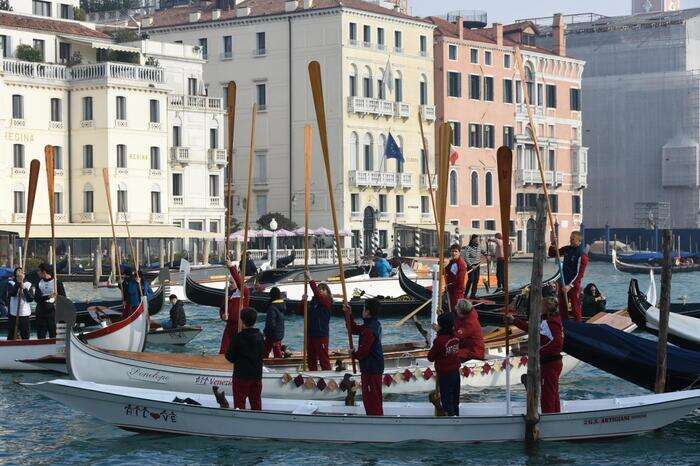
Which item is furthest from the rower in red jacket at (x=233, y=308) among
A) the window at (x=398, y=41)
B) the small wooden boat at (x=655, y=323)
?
the window at (x=398, y=41)

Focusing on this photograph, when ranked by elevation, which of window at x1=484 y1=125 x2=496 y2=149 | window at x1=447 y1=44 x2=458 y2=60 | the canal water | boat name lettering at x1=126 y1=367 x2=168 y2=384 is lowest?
the canal water

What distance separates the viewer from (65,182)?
44938mm

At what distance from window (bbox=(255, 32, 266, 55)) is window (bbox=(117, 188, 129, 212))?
9551 mm

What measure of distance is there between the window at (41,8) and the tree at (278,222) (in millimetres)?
9525

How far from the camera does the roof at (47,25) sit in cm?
4391

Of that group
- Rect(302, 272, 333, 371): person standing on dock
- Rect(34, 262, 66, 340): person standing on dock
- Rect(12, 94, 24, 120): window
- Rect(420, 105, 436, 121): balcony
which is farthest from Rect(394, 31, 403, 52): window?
Rect(302, 272, 333, 371): person standing on dock

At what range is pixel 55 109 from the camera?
4441 centimetres

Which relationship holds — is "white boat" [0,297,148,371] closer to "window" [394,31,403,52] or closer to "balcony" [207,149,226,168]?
"balcony" [207,149,226,168]

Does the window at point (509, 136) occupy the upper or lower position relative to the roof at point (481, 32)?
lower

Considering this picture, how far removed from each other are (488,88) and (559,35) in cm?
591

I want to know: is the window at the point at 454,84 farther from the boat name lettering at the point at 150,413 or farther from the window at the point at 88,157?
the boat name lettering at the point at 150,413

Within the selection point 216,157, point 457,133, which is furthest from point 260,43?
point 457,133

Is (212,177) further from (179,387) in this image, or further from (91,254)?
(179,387)

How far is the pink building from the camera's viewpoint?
58000 mm
